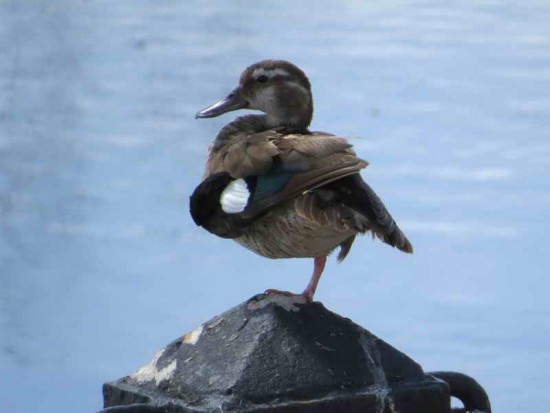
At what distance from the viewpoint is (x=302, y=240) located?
132 inches

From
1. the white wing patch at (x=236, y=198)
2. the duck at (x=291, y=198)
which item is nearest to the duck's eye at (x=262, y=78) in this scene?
the duck at (x=291, y=198)

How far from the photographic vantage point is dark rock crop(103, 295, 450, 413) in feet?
7.12

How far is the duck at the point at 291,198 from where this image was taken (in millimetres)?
2984

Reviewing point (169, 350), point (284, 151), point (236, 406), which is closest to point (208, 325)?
point (169, 350)

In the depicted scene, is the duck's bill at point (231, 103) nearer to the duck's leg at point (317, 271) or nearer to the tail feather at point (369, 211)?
the duck's leg at point (317, 271)

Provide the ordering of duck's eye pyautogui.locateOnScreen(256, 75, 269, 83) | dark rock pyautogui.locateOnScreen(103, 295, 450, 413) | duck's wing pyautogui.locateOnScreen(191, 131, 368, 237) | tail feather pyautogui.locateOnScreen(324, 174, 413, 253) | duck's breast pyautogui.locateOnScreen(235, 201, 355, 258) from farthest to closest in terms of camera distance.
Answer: duck's eye pyautogui.locateOnScreen(256, 75, 269, 83)
duck's breast pyautogui.locateOnScreen(235, 201, 355, 258)
duck's wing pyautogui.locateOnScreen(191, 131, 368, 237)
tail feather pyautogui.locateOnScreen(324, 174, 413, 253)
dark rock pyautogui.locateOnScreen(103, 295, 450, 413)

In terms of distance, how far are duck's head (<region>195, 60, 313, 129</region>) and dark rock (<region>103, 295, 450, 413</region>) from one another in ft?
5.77

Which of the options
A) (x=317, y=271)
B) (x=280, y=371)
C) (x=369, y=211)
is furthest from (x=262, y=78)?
(x=280, y=371)

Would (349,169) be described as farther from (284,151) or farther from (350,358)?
(350,358)

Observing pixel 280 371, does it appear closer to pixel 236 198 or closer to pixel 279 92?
pixel 236 198

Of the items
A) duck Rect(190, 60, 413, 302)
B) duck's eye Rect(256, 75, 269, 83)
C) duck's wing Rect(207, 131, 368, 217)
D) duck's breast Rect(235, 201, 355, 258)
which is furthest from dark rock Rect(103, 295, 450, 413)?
duck's eye Rect(256, 75, 269, 83)

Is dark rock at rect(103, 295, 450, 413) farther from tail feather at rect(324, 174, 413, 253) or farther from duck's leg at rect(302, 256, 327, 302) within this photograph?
duck's leg at rect(302, 256, 327, 302)

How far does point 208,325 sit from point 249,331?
0.10 metres

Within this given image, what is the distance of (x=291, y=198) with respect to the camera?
3121mm
